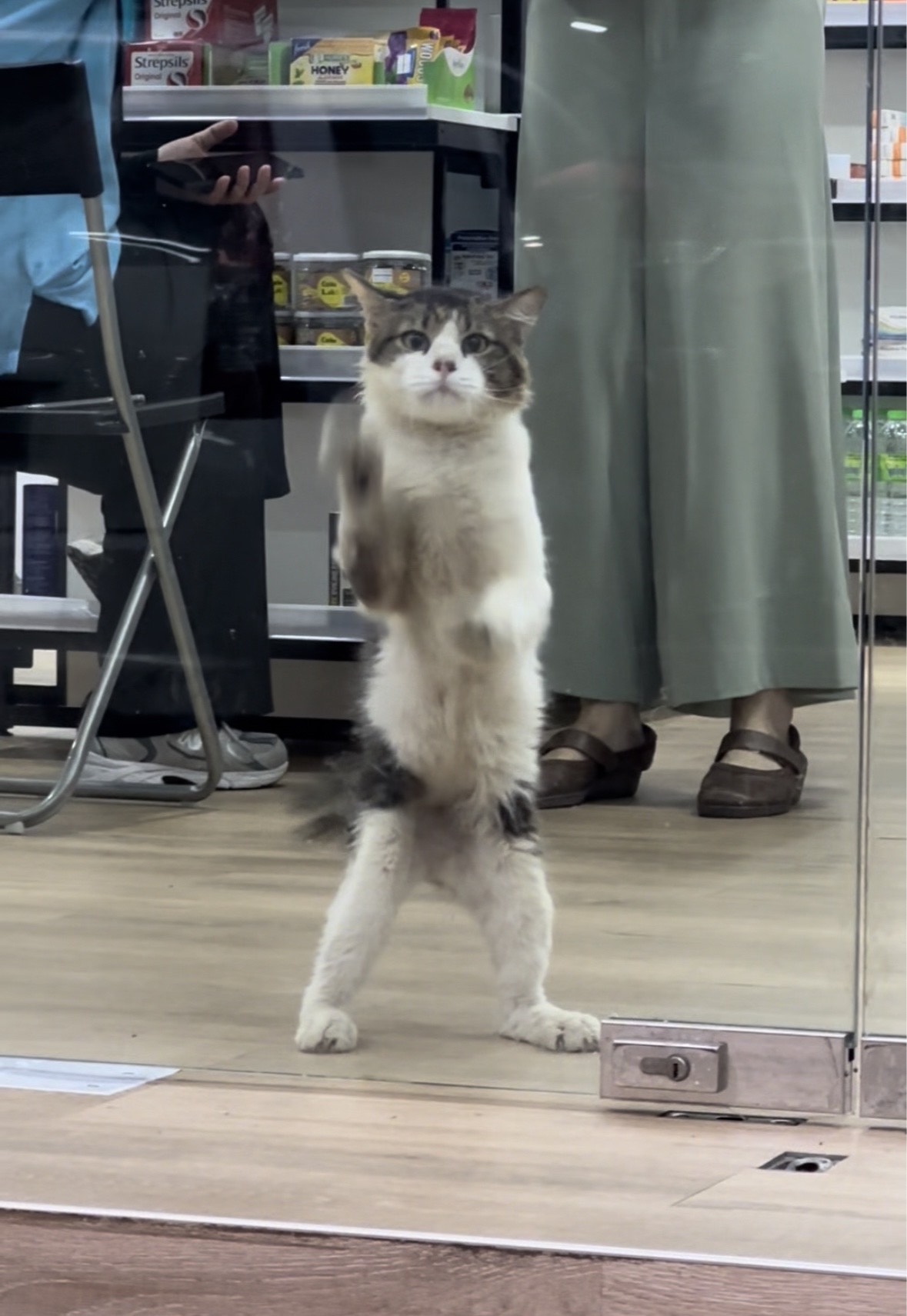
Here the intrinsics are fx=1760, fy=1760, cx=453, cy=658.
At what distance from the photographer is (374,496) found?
1304mm

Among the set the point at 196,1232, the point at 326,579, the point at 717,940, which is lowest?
the point at 196,1232

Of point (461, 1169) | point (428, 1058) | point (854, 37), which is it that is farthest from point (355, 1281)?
point (854, 37)

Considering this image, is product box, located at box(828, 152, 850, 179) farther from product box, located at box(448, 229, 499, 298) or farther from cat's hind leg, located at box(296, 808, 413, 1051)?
cat's hind leg, located at box(296, 808, 413, 1051)

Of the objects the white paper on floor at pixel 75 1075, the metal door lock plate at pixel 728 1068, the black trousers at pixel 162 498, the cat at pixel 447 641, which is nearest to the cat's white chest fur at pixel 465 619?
the cat at pixel 447 641

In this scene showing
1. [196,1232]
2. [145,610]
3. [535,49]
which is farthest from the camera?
[145,610]

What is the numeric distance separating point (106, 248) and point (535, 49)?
0.37 m

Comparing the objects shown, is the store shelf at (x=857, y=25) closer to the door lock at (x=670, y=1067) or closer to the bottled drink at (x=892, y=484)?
the bottled drink at (x=892, y=484)

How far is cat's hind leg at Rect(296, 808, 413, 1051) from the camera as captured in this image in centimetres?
136

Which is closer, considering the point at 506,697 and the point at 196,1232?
the point at 196,1232

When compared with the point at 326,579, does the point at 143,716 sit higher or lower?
lower

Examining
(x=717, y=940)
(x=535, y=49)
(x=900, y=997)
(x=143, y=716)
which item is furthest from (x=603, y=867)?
(x=535, y=49)

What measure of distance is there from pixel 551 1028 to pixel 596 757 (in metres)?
0.21

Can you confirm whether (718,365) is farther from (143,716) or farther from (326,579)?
(143,716)

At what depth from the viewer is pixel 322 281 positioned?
1317 millimetres
